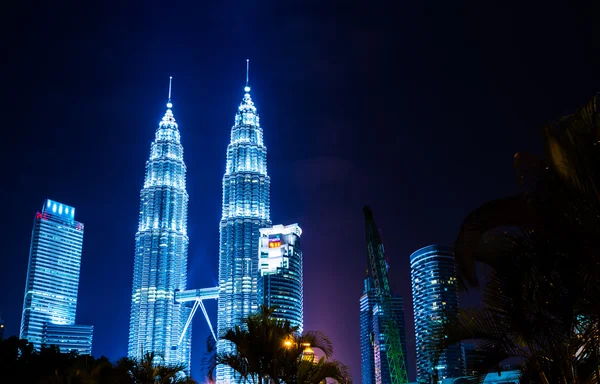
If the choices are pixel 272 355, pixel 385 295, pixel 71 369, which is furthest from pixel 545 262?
pixel 385 295

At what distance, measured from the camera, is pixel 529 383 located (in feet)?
32.1

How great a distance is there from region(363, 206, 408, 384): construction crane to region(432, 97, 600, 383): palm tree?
108576 millimetres

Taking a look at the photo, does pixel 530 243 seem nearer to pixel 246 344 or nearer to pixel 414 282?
pixel 246 344

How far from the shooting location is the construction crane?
116m

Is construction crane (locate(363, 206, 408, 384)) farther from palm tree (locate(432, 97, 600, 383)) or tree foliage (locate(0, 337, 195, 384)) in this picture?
palm tree (locate(432, 97, 600, 383))

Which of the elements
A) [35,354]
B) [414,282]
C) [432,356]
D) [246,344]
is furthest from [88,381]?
[414,282]

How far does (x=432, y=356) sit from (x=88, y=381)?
1703cm

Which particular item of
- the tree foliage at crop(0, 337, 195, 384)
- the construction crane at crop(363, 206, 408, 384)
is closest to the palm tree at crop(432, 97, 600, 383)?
the tree foliage at crop(0, 337, 195, 384)

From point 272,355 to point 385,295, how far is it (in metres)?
Result: 103

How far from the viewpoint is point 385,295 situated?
11688 cm

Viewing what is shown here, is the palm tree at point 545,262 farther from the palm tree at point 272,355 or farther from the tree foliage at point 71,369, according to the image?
the tree foliage at point 71,369

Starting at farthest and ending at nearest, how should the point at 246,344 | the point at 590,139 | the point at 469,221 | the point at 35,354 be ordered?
the point at 35,354 → the point at 246,344 → the point at 469,221 → the point at 590,139

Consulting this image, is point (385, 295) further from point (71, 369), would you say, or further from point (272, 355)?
point (272, 355)

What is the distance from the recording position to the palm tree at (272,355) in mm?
15945
